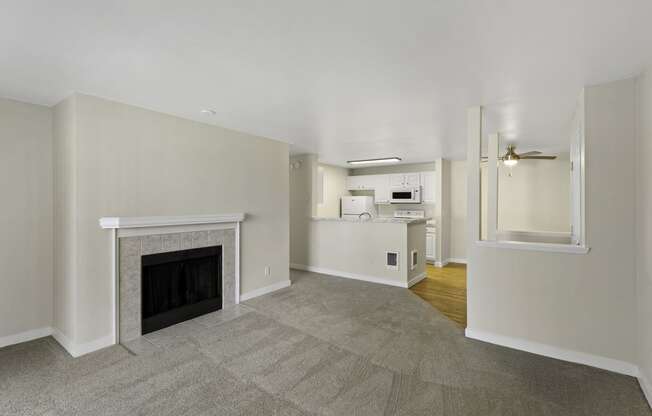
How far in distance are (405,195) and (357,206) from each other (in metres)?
1.25

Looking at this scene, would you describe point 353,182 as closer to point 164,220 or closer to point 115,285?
point 164,220

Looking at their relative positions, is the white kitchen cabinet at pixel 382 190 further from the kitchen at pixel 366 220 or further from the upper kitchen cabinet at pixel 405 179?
the upper kitchen cabinet at pixel 405 179

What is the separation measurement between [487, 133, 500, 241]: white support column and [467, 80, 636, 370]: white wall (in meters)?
1.80

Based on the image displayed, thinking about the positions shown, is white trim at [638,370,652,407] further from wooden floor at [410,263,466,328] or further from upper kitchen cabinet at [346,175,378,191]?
upper kitchen cabinet at [346,175,378,191]

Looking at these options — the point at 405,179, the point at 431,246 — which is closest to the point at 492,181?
the point at 431,246

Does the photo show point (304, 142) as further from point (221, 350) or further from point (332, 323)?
point (221, 350)

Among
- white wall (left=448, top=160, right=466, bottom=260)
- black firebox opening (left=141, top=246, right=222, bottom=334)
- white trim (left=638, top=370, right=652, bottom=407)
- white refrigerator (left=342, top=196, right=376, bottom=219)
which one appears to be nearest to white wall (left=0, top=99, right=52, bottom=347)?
black firebox opening (left=141, top=246, right=222, bottom=334)

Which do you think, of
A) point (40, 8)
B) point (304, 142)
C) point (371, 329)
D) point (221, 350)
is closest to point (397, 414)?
point (371, 329)

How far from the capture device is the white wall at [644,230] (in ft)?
7.08

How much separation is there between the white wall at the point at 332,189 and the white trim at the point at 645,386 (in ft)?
19.2

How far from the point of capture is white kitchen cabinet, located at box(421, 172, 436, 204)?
272 inches

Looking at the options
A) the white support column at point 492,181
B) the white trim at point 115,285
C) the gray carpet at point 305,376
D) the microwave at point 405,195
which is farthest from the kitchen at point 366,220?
the white trim at point 115,285

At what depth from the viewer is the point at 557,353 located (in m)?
2.74

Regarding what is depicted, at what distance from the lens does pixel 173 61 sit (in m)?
2.16
